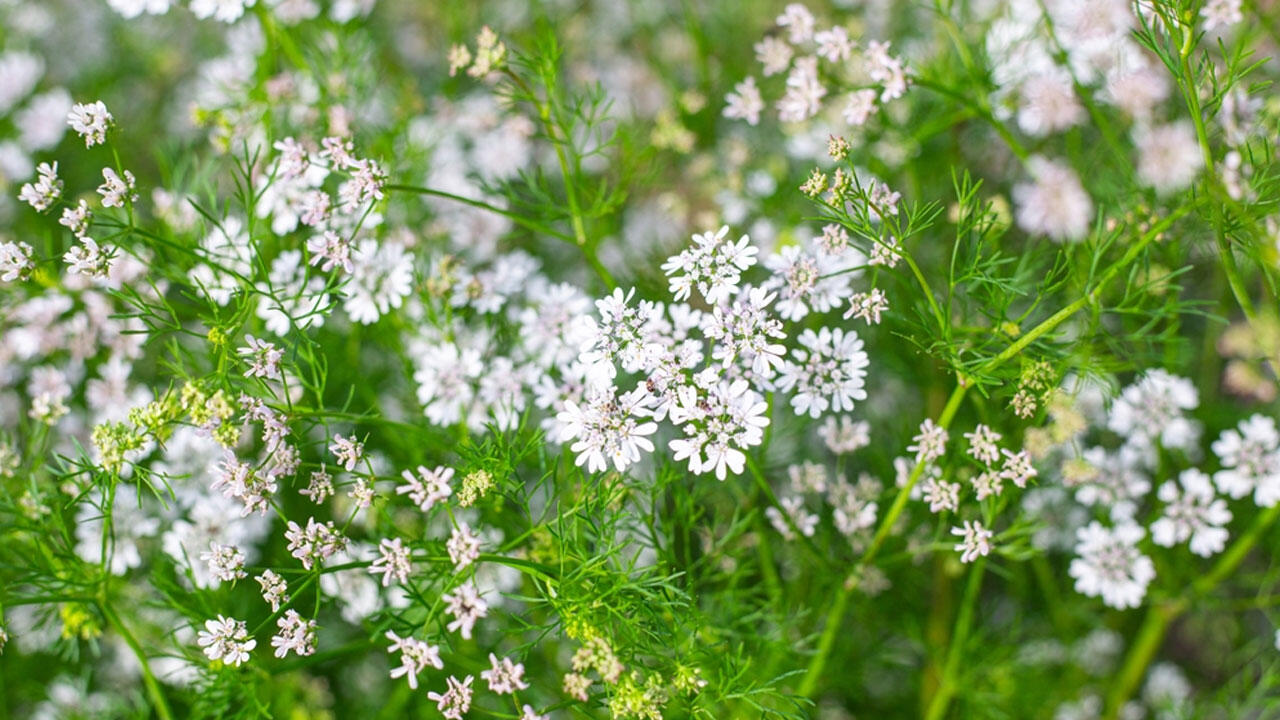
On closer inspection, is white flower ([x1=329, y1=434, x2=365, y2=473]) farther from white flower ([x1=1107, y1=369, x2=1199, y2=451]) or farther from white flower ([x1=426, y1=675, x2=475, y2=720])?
white flower ([x1=1107, y1=369, x2=1199, y2=451])

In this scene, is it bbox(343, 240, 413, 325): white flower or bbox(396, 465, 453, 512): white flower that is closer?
bbox(396, 465, 453, 512): white flower

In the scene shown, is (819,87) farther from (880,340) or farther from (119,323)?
(119,323)

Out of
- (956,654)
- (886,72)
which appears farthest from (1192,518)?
(886,72)

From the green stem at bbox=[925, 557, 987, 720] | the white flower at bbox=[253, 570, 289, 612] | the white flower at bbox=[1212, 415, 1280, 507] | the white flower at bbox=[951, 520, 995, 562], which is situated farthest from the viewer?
the green stem at bbox=[925, 557, 987, 720]

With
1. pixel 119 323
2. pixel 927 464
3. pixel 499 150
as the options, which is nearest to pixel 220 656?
pixel 119 323

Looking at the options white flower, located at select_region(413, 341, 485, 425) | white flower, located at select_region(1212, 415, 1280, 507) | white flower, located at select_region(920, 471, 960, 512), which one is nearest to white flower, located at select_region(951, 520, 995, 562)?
white flower, located at select_region(920, 471, 960, 512)

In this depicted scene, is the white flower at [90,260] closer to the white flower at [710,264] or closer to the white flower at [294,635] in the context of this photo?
the white flower at [294,635]

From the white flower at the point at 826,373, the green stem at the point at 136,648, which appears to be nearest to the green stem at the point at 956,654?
the white flower at the point at 826,373
